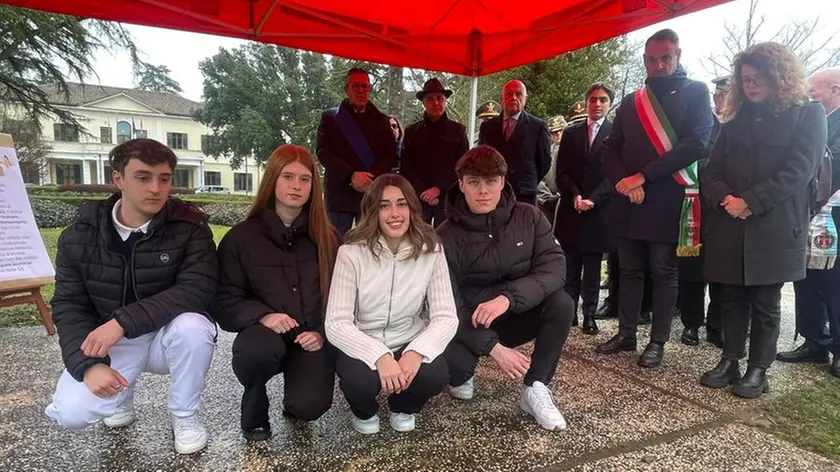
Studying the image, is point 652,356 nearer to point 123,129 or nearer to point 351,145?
point 351,145

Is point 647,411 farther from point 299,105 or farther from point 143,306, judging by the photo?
point 299,105

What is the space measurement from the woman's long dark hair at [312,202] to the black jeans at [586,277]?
2408mm

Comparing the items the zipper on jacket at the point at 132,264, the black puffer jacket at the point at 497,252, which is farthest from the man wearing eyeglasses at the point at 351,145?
the zipper on jacket at the point at 132,264

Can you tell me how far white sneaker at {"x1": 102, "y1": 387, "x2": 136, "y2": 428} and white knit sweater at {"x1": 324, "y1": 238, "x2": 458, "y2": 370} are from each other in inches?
41.7

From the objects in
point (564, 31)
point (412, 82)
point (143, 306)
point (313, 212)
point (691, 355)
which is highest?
point (412, 82)

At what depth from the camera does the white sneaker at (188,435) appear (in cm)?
220

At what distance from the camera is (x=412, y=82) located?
49.0 ft

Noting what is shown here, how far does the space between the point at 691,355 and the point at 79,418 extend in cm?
370

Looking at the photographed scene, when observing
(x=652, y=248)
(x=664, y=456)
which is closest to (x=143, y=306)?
(x=664, y=456)

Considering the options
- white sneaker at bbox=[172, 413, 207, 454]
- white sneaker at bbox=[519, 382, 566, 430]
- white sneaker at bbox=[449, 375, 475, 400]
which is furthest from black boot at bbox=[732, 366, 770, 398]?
white sneaker at bbox=[172, 413, 207, 454]

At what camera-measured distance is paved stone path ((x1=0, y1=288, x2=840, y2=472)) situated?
2.15 m

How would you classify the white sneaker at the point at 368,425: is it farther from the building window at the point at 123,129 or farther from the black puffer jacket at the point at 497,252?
the building window at the point at 123,129

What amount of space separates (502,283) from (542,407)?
65cm

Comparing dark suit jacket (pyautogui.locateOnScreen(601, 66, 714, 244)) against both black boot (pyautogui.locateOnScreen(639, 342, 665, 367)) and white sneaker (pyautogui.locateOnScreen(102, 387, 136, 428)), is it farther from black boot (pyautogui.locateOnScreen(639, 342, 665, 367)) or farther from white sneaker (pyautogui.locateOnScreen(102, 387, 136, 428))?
white sneaker (pyautogui.locateOnScreen(102, 387, 136, 428))
